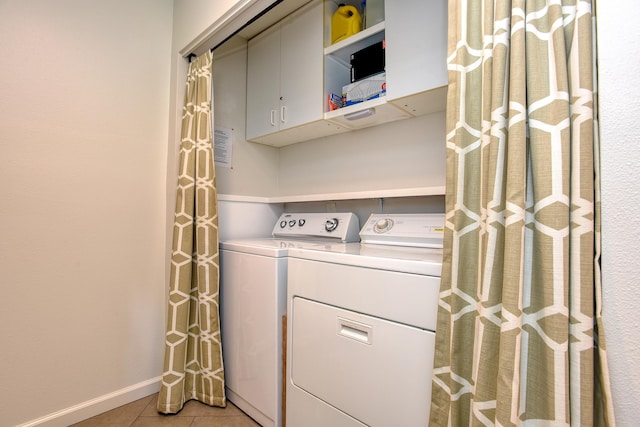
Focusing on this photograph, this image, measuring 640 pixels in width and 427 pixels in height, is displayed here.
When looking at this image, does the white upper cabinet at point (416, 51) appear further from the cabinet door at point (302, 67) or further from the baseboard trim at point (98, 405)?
the baseboard trim at point (98, 405)

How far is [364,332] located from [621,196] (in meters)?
0.81

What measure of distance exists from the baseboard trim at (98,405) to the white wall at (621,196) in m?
2.08

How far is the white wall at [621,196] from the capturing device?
0.57m

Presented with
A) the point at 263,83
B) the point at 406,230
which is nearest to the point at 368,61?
the point at 263,83

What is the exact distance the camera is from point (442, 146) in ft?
5.20

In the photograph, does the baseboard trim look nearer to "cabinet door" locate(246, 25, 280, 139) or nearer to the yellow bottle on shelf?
"cabinet door" locate(246, 25, 280, 139)

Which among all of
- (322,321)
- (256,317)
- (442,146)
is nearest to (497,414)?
(322,321)

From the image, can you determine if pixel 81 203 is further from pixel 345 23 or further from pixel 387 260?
pixel 345 23

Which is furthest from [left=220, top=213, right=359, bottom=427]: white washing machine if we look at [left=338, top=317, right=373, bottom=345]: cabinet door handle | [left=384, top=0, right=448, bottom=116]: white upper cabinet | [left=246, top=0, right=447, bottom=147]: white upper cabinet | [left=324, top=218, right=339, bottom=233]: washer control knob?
[left=384, top=0, right=448, bottom=116]: white upper cabinet

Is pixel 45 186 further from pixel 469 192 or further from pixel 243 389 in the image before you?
pixel 469 192

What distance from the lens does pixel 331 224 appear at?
185cm

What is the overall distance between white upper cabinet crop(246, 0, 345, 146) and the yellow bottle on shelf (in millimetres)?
83

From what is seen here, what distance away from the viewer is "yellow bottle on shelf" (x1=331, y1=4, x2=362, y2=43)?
1685mm

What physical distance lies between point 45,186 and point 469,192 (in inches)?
73.3
